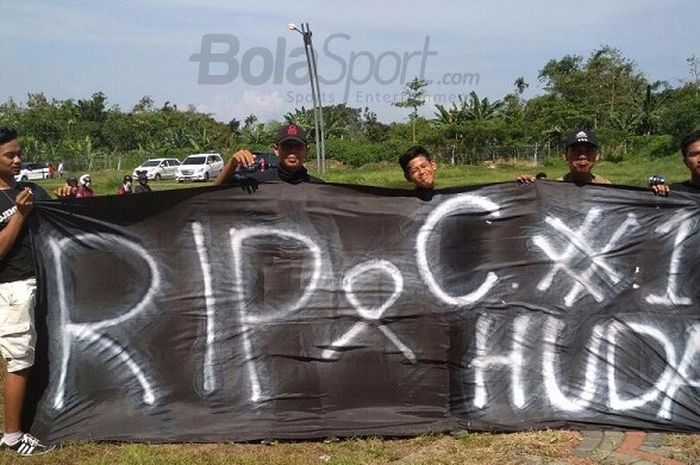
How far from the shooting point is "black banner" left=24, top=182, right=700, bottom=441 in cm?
396

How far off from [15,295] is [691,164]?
4292 mm

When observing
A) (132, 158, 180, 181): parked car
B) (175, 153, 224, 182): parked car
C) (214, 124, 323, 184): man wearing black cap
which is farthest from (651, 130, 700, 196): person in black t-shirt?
(132, 158, 180, 181): parked car

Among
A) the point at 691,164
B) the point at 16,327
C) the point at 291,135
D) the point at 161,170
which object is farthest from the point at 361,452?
the point at 161,170

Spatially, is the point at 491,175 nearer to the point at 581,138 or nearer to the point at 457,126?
the point at 457,126

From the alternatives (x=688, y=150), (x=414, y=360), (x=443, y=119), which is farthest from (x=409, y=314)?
(x=443, y=119)

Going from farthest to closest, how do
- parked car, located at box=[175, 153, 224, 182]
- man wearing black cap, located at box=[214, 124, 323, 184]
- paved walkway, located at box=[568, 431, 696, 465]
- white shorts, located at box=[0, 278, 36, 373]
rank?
parked car, located at box=[175, 153, 224, 182] → man wearing black cap, located at box=[214, 124, 323, 184] → white shorts, located at box=[0, 278, 36, 373] → paved walkway, located at box=[568, 431, 696, 465]

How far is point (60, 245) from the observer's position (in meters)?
4.02

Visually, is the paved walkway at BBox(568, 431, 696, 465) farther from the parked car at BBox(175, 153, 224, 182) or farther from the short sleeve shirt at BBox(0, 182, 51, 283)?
the parked car at BBox(175, 153, 224, 182)

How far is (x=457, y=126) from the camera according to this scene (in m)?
43.4

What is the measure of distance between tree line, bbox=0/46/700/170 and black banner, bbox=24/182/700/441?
3350 centimetres

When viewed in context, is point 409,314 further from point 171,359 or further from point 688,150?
point 688,150

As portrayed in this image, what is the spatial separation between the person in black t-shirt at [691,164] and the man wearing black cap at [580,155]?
36cm

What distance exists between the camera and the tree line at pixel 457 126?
42.1 m

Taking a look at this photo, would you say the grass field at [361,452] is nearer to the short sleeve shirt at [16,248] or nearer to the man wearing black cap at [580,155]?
the short sleeve shirt at [16,248]
